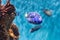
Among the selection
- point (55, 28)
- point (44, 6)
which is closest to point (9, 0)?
point (44, 6)

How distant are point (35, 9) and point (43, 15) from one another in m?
0.07

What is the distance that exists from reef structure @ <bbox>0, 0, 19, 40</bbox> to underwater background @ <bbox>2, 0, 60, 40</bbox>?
0.10ft

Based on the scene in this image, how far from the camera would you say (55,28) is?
1665mm

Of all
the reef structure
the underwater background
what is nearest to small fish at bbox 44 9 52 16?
the underwater background

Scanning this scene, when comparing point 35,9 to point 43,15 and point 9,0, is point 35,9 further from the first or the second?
point 9,0

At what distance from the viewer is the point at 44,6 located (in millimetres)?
1685

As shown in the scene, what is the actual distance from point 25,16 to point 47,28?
0.17m

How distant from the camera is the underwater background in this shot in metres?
1.66

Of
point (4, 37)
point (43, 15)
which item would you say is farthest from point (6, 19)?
point (43, 15)

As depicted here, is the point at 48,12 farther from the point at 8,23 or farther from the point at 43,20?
the point at 8,23

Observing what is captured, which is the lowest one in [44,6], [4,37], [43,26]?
[4,37]

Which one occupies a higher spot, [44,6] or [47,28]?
[44,6]

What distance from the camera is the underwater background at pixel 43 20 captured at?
5.45ft

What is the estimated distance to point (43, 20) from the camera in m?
1.68
